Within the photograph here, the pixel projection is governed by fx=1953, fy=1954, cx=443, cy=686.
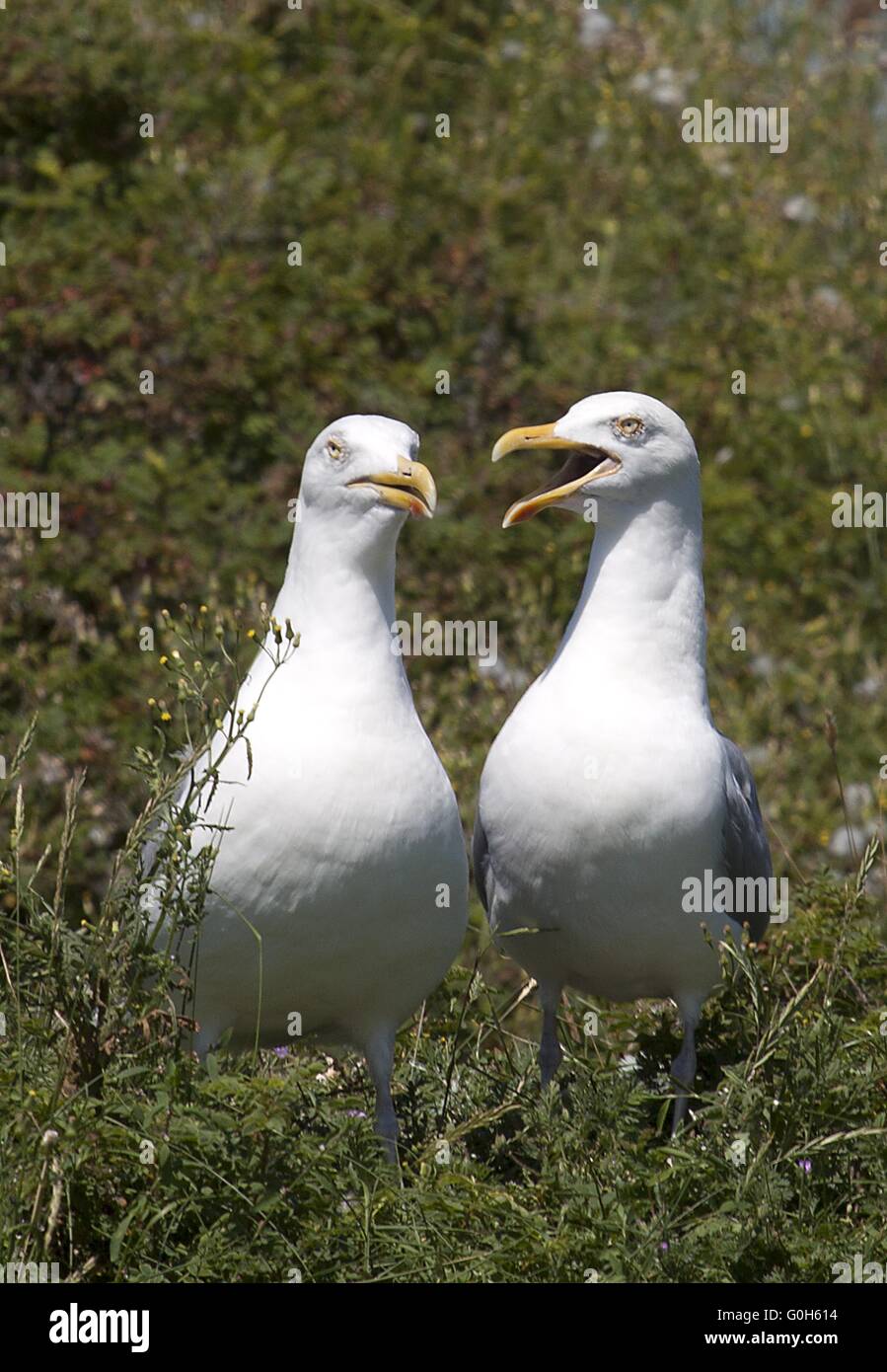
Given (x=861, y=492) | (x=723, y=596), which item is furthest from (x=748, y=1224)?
(x=861, y=492)

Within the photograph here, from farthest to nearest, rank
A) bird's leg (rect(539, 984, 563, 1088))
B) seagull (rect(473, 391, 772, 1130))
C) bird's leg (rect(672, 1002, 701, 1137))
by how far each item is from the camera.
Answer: bird's leg (rect(539, 984, 563, 1088)) < bird's leg (rect(672, 1002, 701, 1137)) < seagull (rect(473, 391, 772, 1130))

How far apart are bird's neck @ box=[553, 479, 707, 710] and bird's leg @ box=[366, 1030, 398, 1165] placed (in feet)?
2.83

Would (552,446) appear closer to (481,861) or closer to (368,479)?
(368,479)

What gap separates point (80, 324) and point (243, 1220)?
4.54 m

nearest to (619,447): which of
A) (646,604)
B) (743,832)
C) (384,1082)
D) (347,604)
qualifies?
(646,604)

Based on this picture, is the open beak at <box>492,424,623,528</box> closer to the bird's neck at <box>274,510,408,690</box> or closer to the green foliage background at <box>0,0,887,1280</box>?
the bird's neck at <box>274,510,408,690</box>

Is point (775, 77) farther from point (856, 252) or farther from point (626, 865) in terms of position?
point (626, 865)

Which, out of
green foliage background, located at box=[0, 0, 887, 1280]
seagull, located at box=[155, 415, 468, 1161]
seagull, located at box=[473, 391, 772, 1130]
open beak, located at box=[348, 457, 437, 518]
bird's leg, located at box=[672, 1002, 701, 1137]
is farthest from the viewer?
green foliage background, located at box=[0, 0, 887, 1280]

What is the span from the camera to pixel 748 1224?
3.27 meters

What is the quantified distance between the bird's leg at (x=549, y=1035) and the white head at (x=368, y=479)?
1111 mm

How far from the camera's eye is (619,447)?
4.09 meters

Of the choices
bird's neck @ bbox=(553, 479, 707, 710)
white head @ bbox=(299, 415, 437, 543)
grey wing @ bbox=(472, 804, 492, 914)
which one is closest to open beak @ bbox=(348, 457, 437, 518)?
white head @ bbox=(299, 415, 437, 543)

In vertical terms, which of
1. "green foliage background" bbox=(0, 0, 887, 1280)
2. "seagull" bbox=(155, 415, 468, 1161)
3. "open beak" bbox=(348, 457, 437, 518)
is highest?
"green foliage background" bbox=(0, 0, 887, 1280)

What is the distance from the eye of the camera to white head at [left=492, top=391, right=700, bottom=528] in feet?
13.4
